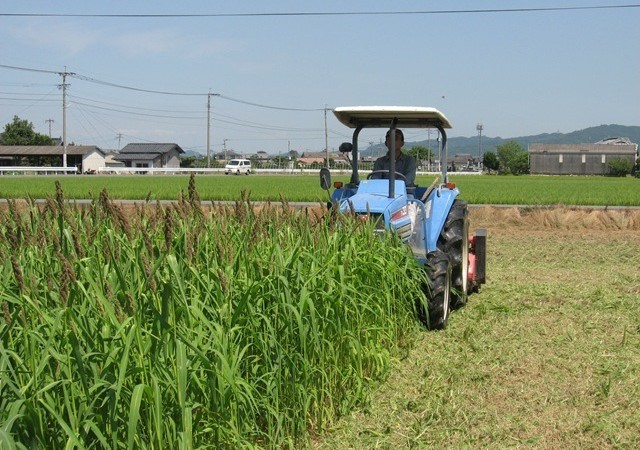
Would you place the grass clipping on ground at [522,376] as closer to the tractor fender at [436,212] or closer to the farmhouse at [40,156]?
the tractor fender at [436,212]

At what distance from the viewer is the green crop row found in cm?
309

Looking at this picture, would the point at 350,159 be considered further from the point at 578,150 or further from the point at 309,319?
the point at 578,150

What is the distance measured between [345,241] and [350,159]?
2691 millimetres

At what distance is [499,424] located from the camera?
15.3ft

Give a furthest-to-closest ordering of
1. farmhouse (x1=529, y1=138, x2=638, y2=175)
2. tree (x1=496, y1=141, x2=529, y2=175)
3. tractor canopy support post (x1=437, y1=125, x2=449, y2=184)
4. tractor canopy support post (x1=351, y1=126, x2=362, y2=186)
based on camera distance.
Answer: tree (x1=496, y1=141, x2=529, y2=175)
farmhouse (x1=529, y1=138, x2=638, y2=175)
tractor canopy support post (x1=437, y1=125, x2=449, y2=184)
tractor canopy support post (x1=351, y1=126, x2=362, y2=186)

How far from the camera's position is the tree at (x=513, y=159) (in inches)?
3974

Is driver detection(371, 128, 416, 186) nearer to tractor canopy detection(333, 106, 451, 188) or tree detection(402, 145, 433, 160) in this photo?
tractor canopy detection(333, 106, 451, 188)

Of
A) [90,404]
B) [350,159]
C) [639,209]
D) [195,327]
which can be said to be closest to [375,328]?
[195,327]

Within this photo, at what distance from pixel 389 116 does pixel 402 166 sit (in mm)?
531

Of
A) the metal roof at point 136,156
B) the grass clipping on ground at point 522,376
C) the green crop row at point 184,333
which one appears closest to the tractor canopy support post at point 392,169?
the grass clipping on ground at point 522,376

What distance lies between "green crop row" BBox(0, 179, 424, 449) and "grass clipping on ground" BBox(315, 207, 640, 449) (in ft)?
1.11

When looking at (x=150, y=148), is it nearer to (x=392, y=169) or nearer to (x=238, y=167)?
(x=238, y=167)

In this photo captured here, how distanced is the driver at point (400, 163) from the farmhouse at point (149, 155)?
87758 millimetres

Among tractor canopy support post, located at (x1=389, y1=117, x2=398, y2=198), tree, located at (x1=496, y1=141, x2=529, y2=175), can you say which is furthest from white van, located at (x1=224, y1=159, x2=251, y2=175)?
tractor canopy support post, located at (x1=389, y1=117, x2=398, y2=198)
